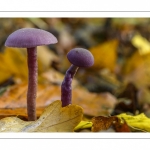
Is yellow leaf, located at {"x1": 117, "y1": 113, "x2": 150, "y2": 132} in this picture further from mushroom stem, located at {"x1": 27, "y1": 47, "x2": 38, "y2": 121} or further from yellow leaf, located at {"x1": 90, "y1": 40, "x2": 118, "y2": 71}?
yellow leaf, located at {"x1": 90, "y1": 40, "x2": 118, "y2": 71}

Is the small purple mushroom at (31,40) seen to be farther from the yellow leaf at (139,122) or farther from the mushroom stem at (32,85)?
the yellow leaf at (139,122)

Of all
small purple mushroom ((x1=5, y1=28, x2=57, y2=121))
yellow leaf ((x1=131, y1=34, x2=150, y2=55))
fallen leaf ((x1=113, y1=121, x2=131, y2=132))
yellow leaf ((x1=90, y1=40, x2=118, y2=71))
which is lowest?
fallen leaf ((x1=113, y1=121, x2=131, y2=132))

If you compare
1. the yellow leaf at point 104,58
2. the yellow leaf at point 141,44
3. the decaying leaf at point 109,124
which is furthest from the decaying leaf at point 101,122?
the yellow leaf at point 141,44

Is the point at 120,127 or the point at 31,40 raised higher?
the point at 31,40

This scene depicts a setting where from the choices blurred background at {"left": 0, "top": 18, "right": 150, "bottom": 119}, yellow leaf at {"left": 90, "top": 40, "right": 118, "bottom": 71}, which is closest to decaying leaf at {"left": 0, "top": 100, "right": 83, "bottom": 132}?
blurred background at {"left": 0, "top": 18, "right": 150, "bottom": 119}

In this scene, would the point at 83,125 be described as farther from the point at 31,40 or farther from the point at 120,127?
the point at 31,40

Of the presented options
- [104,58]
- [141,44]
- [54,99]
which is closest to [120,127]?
[54,99]
